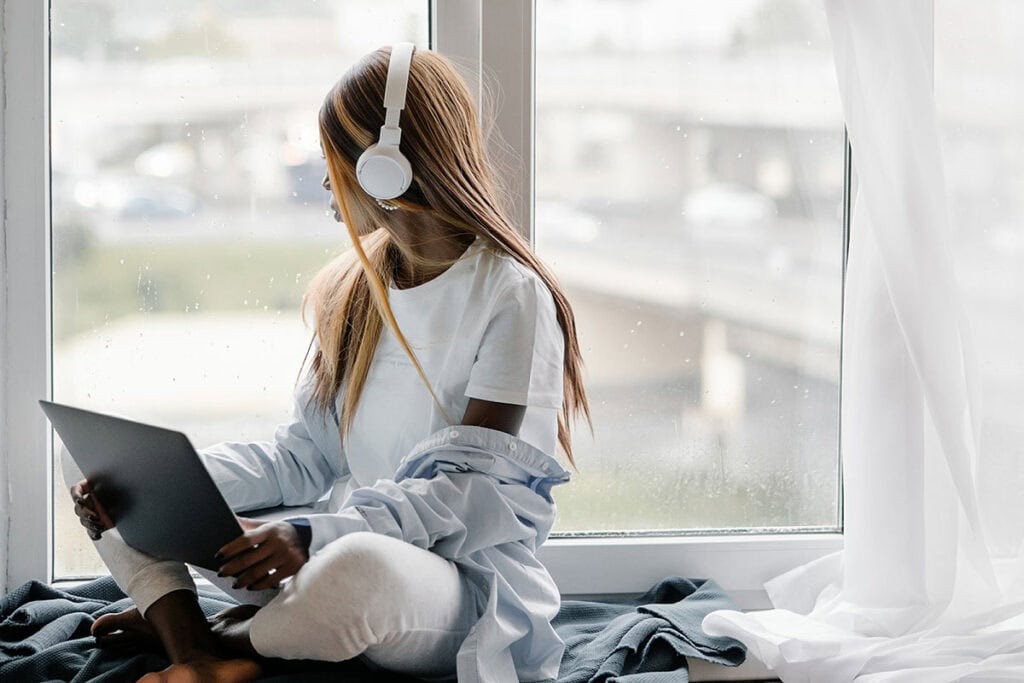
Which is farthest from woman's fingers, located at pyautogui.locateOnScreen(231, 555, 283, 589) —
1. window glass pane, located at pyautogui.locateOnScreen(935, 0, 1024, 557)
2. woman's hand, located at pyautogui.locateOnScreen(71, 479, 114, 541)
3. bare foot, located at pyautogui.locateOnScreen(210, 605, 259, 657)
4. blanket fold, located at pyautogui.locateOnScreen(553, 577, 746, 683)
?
window glass pane, located at pyautogui.locateOnScreen(935, 0, 1024, 557)

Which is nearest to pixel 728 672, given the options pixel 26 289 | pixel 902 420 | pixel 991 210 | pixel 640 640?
pixel 640 640

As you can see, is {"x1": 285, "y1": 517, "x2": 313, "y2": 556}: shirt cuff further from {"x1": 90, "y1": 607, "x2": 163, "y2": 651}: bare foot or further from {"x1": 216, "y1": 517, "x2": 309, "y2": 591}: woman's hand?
{"x1": 90, "y1": 607, "x2": 163, "y2": 651}: bare foot

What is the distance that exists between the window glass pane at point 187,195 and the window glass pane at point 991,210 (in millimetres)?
769

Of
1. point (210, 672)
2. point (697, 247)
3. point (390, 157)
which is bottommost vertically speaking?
point (210, 672)

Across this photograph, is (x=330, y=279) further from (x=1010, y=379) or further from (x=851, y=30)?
(x=1010, y=379)

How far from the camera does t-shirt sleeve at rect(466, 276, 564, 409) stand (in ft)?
4.23

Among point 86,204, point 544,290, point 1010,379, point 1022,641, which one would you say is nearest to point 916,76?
point 1010,379

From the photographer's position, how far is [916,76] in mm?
1371

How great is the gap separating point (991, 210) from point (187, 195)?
3.77 ft

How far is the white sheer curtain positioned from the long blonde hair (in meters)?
0.40

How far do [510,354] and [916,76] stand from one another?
2.10 ft

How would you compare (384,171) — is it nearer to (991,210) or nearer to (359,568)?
(359,568)

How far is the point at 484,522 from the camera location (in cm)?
127

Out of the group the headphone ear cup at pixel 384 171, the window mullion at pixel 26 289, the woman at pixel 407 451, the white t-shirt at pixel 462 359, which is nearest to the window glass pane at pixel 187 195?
the window mullion at pixel 26 289
